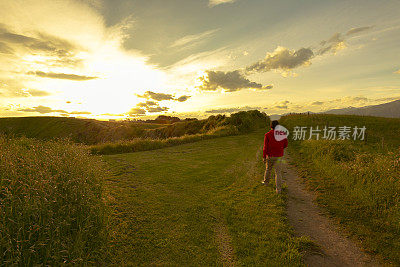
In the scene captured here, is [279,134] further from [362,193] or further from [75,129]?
[75,129]

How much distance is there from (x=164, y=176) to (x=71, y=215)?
625 cm

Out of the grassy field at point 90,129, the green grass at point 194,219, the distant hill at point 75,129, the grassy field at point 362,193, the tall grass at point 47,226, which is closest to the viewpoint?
the tall grass at point 47,226

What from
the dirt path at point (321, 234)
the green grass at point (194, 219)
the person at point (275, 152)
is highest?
the person at point (275, 152)

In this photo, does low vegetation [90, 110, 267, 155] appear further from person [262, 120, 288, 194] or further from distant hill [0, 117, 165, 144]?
distant hill [0, 117, 165, 144]

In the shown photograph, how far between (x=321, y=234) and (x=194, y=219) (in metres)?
Answer: 4.24

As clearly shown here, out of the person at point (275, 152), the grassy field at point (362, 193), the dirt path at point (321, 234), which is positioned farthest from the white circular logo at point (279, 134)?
the grassy field at point (362, 193)

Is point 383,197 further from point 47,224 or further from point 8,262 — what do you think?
point 8,262

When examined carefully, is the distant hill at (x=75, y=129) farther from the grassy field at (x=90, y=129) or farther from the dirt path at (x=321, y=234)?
the dirt path at (x=321, y=234)

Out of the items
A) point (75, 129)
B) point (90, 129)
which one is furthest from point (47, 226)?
point (75, 129)

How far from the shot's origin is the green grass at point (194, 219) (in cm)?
485

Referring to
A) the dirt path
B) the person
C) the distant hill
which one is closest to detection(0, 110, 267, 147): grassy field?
the distant hill

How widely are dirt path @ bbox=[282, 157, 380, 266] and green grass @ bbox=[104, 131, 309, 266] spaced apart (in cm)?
46

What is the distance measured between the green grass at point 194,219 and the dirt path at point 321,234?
463mm

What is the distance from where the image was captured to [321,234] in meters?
5.95
